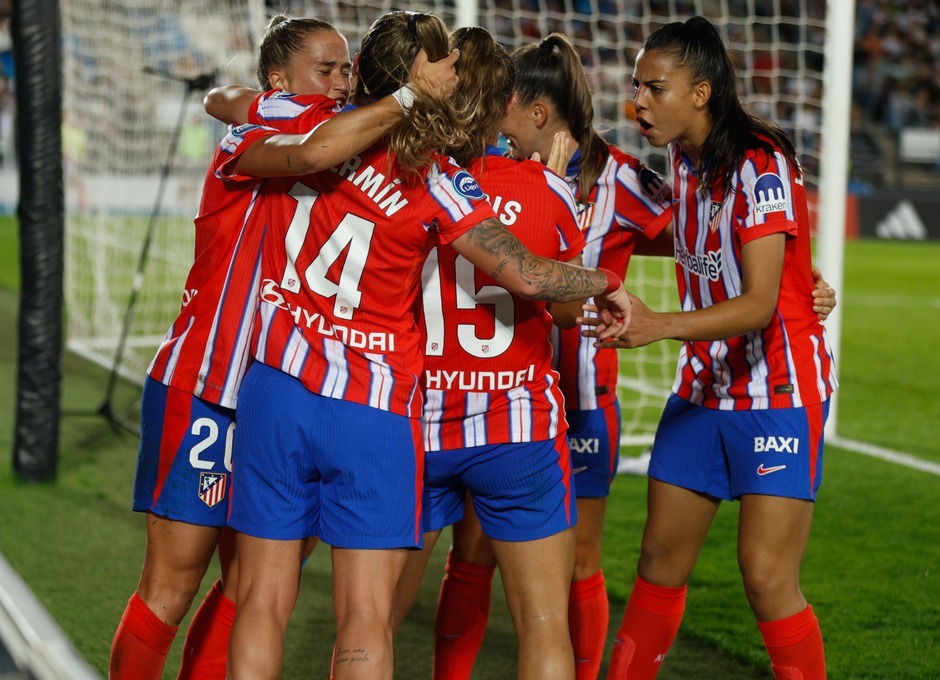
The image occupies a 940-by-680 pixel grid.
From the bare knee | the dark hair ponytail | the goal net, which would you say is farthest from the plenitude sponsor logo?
the goal net

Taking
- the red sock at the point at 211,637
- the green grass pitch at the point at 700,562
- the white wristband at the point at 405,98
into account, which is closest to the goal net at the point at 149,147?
the green grass pitch at the point at 700,562

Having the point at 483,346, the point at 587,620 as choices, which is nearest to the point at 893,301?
the point at 587,620

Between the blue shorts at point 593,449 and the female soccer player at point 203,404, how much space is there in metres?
1.01

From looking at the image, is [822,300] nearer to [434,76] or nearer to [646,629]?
[646,629]

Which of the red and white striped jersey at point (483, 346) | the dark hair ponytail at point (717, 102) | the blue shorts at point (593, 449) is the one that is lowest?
the blue shorts at point (593, 449)

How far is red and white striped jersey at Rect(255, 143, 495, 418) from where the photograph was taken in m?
2.37

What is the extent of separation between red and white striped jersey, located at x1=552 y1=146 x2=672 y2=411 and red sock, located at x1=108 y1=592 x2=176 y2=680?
1272 millimetres

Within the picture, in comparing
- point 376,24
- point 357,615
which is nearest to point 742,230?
point 376,24

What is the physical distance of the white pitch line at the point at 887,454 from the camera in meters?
6.36

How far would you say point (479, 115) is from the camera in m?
2.47

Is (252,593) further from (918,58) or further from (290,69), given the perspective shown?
(918,58)

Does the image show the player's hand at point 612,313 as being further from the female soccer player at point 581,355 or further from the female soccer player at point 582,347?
the female soccer player at point 581,355

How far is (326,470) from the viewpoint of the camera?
2426 mm

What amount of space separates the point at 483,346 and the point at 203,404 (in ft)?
2.21
